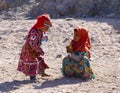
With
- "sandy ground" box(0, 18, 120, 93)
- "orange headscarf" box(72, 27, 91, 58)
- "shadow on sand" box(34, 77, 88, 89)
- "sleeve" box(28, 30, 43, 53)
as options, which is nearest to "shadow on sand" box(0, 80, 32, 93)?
"sandy ground" box(0, 18, 120, 93)

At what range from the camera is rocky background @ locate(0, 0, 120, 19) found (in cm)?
1495

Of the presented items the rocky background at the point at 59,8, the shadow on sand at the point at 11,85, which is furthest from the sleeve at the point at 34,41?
the rocky background at the point at 59,8

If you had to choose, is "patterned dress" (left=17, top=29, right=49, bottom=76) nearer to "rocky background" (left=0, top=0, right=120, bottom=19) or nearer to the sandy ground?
the sandy ground

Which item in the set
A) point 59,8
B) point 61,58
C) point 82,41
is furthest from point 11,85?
point 59,8

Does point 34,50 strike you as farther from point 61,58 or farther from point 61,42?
point 61,42

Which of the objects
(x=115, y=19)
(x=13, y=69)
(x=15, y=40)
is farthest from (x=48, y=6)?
(x=13, y=69)

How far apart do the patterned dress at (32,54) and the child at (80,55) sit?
20.4 inches

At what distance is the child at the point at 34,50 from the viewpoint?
7.07 metres

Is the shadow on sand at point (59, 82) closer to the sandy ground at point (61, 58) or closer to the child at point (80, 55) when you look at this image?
the sandy ground at point (61, 58)

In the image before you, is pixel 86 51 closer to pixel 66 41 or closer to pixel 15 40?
pixel 66 41

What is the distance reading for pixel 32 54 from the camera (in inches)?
284

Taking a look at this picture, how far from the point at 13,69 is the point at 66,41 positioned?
8.87ft

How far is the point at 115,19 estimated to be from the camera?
13602 mm

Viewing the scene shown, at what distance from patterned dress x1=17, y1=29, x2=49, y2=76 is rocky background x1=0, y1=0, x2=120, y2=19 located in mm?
7299
